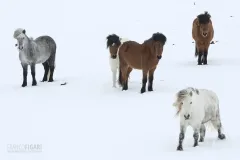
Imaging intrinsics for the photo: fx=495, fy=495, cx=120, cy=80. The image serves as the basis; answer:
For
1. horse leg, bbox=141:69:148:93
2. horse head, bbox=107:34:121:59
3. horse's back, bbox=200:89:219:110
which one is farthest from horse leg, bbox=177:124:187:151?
horse head, bbox=107:34:121:59

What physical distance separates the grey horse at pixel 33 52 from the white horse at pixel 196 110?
22.4 feet

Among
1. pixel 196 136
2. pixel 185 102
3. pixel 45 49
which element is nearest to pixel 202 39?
pixel 45 49

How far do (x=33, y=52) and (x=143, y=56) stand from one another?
345cm

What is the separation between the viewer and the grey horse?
43.8 ft

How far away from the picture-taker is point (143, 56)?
1212cm

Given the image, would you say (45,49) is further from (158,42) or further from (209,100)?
(209,100)

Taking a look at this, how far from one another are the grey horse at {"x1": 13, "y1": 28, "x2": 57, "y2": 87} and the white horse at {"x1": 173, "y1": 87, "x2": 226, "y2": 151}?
6833mm

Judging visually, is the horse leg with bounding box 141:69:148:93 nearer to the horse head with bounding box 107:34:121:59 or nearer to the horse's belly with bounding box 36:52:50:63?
the horse head with bounding box 107:34:121:59

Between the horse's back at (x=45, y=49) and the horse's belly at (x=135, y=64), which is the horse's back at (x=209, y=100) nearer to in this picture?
the horse's belly at (x=135, y=64)

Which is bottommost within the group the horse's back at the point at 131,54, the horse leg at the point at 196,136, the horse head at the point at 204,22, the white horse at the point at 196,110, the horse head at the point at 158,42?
the horse leg at the point at 196,136

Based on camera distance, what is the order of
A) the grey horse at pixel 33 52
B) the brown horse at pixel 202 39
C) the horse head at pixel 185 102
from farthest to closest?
the brown horse at pixel 202 39 < the grey horse at pixel 33 52 < the horse head at pixel 185 102

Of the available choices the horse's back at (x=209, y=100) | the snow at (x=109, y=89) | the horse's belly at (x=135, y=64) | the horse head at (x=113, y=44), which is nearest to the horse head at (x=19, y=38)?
the snow at (x=109, y=89)

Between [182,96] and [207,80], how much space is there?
18.4ft

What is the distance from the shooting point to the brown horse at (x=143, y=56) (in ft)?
38.6
